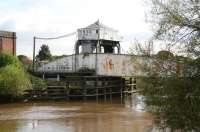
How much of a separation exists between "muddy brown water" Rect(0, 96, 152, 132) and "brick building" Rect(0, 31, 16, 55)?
19660mm

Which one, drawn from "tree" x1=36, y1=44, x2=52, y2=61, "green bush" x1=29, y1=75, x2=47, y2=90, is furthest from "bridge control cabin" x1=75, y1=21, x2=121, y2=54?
"tree" x1=36, y1=44, x2=52, y2=61

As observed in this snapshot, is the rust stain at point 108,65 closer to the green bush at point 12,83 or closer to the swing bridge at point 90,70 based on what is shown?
the swing bridge at point 90,70

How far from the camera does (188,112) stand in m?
9.18

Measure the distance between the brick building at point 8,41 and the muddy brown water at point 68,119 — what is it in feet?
64.5

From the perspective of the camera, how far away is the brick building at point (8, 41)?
6184cm

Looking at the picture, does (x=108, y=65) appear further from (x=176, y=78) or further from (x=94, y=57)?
(x=176, y=78)

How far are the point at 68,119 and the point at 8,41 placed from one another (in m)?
33.4

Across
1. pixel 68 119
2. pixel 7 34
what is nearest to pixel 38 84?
pixel 7 34

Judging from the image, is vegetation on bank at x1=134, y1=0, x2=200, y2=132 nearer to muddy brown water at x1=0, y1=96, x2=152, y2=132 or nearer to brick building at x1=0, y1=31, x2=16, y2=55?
muddy brown water at x1=0, y1=96, x2=152, y2=132

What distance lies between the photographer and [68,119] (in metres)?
31.6

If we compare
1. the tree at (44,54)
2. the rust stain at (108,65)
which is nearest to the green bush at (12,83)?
the rust stain at (108,65)

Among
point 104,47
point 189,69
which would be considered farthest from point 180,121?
point 104,47

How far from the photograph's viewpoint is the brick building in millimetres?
61844

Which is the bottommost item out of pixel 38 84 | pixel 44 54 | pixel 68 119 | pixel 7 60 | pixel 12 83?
pixel 68 119
